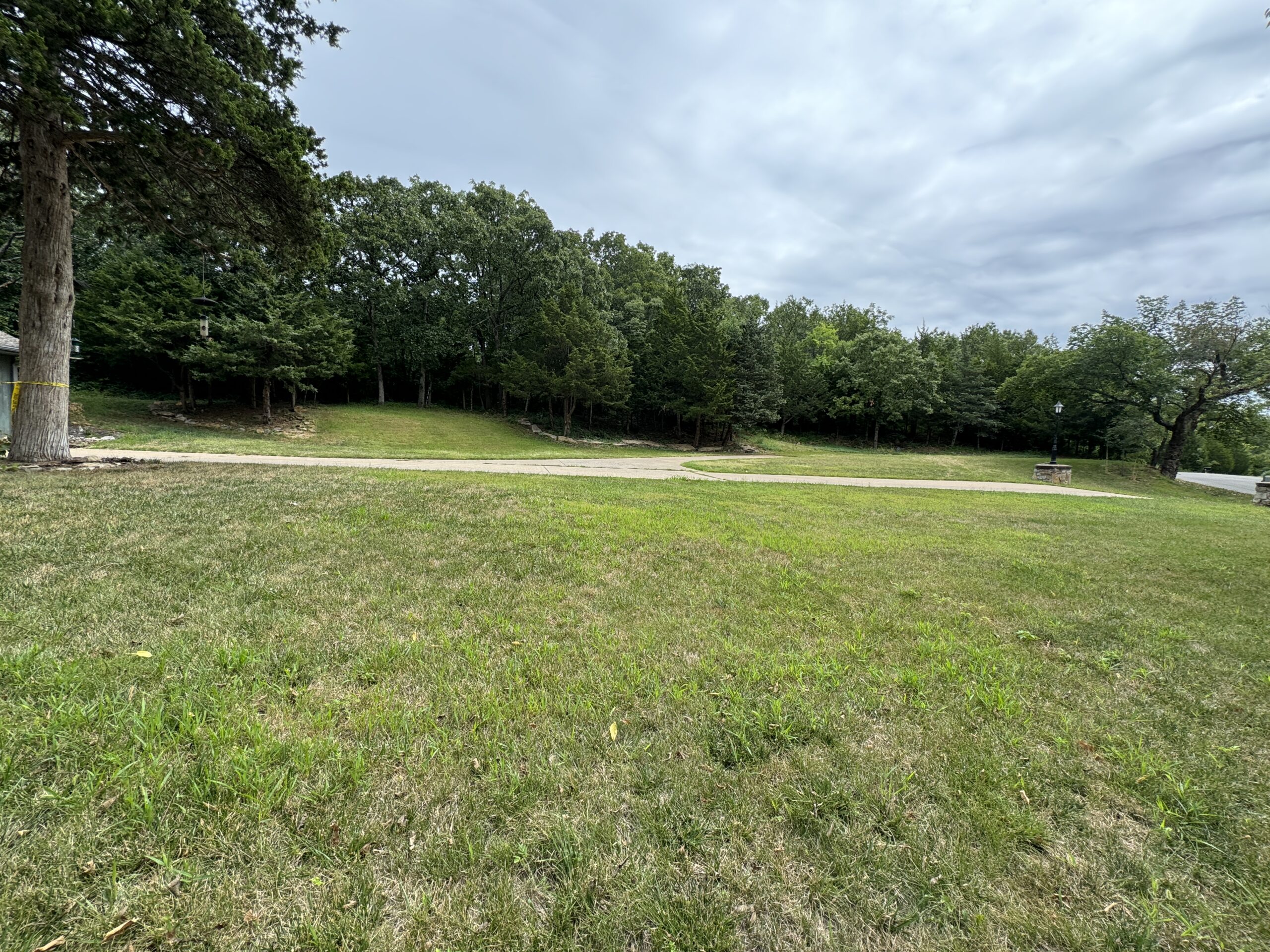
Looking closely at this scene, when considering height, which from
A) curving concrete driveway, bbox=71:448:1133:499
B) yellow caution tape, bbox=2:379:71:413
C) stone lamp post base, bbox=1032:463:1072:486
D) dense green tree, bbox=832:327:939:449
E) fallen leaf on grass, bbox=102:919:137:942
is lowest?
fallen leaf on grass, bbox=102:919:137:942

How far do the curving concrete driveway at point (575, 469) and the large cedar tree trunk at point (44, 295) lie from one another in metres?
0.78

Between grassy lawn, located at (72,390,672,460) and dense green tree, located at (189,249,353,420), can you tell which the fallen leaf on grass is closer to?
grassy lawn, located at (72,390,672,460)

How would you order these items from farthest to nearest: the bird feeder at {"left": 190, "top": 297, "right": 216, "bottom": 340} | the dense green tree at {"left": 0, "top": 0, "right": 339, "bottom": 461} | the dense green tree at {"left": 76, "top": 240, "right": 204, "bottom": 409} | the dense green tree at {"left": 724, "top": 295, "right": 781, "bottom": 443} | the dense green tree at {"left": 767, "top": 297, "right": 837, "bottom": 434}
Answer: the dense green tree at {"left": 767, "top": 297, "right": 837, "bottom": 434}, the dense green tree at {"left": 724, "top": 295, "right": 781, "bottom": 443}, the dense green tree at {"left": 76, "top": 240, "right": 204, "bottom": 409}, the bird feeder at {"left": 190, "top": 297, "right": 216, "bottom": 340}, the dense green tree at {"left": 0, "top": 0, "right": 339, "bottom": 461}

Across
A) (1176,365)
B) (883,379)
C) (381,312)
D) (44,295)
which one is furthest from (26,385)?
(883,379)

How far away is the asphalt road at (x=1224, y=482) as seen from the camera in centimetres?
2114

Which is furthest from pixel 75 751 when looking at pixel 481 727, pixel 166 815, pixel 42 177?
pixel 42 177

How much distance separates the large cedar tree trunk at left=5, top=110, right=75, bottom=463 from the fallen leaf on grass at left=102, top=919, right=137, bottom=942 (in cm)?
1027

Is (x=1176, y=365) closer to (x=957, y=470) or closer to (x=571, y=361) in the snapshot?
(x=957, y=470)

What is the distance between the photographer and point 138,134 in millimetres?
6812

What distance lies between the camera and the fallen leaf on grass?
4.45 feet

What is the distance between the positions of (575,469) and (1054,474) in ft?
58.7

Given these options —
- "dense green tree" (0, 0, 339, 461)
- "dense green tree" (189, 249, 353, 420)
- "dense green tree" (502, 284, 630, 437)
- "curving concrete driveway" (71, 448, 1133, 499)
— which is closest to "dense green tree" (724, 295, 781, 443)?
"dense green tree" (502, 284, 630, 437)

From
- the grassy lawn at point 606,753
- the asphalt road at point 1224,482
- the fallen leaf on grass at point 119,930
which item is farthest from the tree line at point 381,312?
the fallen leaf on grass at point 119,930

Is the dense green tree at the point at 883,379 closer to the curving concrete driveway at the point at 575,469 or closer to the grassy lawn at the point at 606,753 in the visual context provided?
the curving concrete driveway at the point at 575,469
